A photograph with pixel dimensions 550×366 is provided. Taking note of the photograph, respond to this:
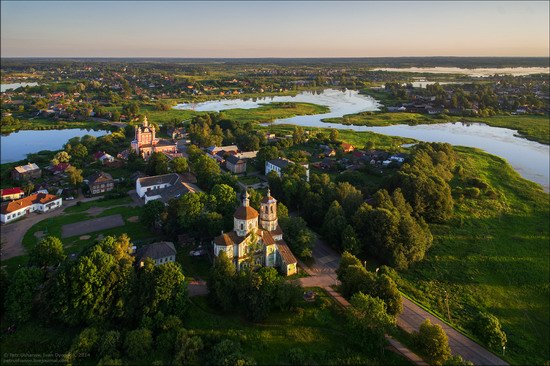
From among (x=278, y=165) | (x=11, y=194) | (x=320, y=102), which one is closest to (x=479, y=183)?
(x=278, y=165)

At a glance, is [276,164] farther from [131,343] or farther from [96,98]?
[96,98]

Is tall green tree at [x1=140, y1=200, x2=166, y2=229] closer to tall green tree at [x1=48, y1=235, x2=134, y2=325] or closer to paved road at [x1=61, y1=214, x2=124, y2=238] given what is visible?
paved road at [x1=61, y1=214, x2=124, y2=238]

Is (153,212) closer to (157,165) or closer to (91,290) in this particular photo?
(91,290)

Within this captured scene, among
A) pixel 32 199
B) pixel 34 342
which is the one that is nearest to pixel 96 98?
pixel 32 199

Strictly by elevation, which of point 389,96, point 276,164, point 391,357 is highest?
point 389,96

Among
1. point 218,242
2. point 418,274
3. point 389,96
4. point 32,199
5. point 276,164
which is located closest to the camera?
point 218,242

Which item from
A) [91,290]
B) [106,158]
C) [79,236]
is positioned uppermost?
[106,158]

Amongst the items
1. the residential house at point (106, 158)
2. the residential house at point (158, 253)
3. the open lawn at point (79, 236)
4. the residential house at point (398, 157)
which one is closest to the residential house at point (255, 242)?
the residential house at point (158, 253)
